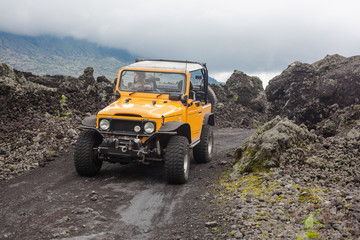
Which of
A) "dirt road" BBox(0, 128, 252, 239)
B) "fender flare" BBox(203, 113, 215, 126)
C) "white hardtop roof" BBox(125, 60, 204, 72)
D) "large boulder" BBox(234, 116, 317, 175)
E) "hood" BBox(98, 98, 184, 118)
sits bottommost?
"dirt road" BBox(0, 128, 252, 239)

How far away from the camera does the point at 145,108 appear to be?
26.4ft

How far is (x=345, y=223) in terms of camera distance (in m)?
4.56

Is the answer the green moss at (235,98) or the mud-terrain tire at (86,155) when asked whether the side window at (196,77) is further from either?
the green moss at (235,98)

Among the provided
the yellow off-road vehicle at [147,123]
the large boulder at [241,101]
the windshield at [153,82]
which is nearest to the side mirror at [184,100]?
the yellow off-road vehicle at [147,123]

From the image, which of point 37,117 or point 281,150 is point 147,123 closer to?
point 281,150

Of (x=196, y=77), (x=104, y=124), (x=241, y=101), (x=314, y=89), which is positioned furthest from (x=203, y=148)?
(x=241, y=101)

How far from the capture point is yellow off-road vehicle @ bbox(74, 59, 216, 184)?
7660 millimetres

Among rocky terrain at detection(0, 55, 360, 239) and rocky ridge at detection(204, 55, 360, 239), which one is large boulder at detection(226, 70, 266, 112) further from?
rocky ridge at detection(204, 55, 360, 239)

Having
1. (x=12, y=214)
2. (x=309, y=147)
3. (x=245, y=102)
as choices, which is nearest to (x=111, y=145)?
(x=12, y=214)

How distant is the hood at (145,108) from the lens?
7.73 m

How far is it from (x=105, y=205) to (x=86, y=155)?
1.86 meters

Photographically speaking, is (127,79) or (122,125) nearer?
(122,125)

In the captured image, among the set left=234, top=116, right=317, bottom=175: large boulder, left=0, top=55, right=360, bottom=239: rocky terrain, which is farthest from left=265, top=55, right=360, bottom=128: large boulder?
left=234, top=116, right=317, bottom=175: large boulder

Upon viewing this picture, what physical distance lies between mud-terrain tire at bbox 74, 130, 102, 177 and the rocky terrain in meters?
1.77
